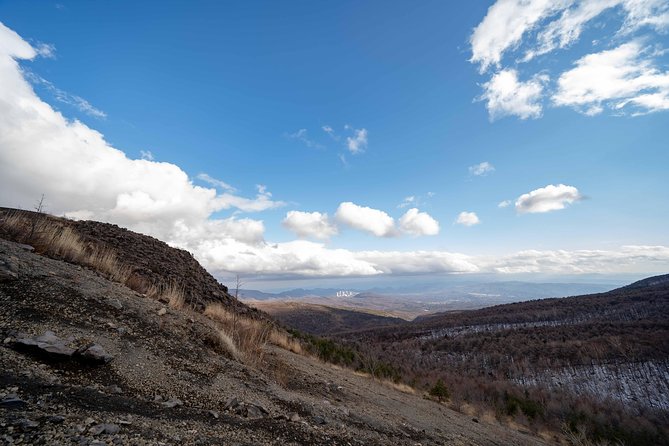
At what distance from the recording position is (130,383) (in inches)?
163

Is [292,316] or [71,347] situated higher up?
[71,347]

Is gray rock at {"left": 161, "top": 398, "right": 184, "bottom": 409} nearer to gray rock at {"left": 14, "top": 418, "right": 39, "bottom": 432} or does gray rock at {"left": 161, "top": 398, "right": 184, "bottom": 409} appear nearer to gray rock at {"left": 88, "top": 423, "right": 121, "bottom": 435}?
gray rock at {"left": 88, "top": 423, "right": 121, "bottom": 435}

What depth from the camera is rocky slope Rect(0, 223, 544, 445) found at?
3057 mm

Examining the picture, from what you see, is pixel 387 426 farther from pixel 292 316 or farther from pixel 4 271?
pixel 292 316

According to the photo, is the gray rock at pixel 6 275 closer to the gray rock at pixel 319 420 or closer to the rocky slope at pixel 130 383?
the rocky slope at pixel 130 383

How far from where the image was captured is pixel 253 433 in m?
3.99

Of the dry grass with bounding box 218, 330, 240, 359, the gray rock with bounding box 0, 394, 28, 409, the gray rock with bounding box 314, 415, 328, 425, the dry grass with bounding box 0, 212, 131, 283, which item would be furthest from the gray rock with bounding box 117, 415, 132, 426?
the dry grass with bounding box 0, 212, 131, 283

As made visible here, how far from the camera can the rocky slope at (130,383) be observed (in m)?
3.06

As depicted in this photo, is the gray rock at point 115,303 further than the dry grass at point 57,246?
No

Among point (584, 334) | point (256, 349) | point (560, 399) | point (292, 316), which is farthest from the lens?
point (292, 316)

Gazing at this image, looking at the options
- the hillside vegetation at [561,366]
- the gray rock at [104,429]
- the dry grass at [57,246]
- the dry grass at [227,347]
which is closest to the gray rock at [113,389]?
the gray rock at [104,429]

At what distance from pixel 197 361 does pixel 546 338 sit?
7517cm

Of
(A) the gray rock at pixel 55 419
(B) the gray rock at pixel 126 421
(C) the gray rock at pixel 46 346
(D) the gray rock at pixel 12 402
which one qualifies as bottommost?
(B) the gray rock at pixel 126 421

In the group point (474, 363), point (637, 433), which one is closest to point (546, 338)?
point (474, 363)
